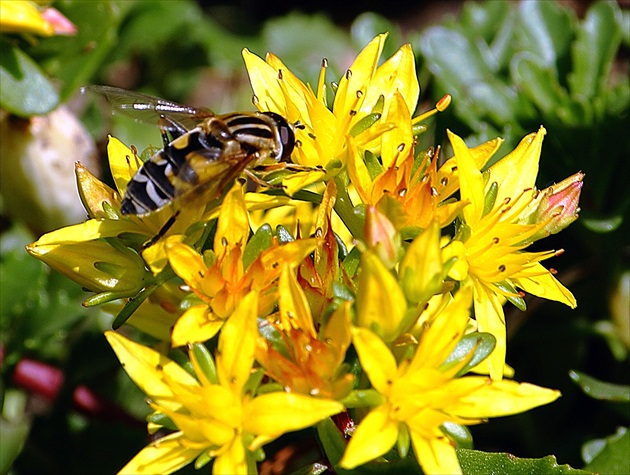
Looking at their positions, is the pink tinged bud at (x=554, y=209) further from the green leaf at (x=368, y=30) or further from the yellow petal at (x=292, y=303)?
the green leaf at (x=368, y=30)

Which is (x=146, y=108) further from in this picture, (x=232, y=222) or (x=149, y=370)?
(x=149, y=370)

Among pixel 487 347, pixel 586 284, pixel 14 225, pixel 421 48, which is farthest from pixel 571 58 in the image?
pixel 14 225

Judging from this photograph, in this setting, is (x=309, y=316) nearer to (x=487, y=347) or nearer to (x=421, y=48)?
(x=487, y=347)

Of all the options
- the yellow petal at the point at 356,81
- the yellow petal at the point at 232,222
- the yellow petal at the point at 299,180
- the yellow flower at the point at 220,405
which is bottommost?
the yellow flower at the point at 220,405

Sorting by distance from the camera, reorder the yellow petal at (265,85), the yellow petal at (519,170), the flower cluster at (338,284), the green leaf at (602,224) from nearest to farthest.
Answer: the flower cluster at (338,284)
the yellow petal at (519,170)
the yellow petal at (265,85)
the green leaf at (602,224)

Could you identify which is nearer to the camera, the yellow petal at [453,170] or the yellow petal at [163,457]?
the yellow petal at [163,457]

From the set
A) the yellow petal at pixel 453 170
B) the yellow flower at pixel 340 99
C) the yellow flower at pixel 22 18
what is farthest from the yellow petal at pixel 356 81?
the yellow flower at pixel 22 18
